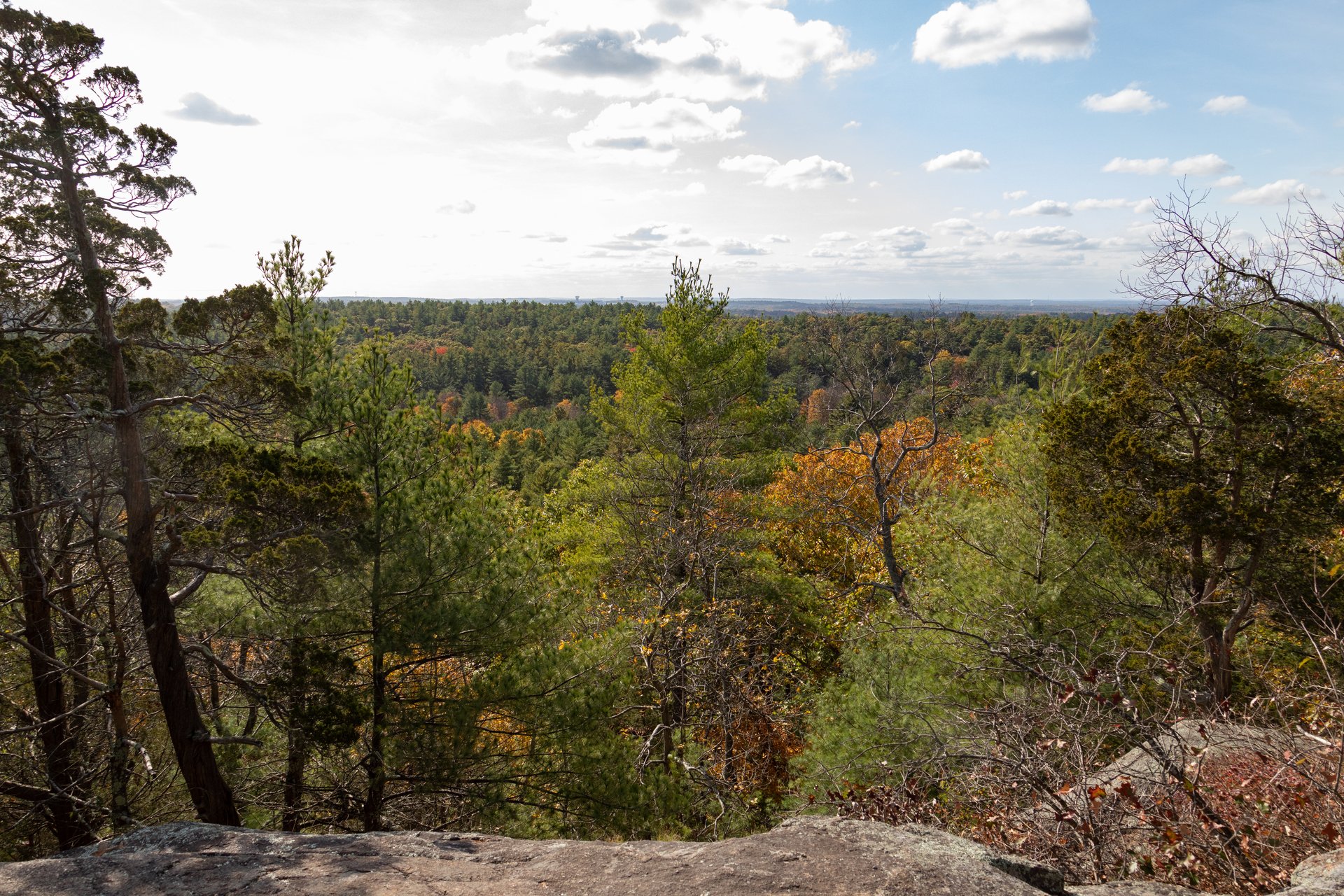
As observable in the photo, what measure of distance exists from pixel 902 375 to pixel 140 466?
466 inches

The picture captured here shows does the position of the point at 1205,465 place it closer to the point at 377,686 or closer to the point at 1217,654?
the point at 1217,654

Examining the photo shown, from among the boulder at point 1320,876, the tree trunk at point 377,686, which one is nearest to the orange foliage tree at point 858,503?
the tree trunk at point 377,686

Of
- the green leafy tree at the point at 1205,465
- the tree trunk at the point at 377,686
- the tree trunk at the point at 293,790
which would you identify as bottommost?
the tree trunk at the point at 293,790

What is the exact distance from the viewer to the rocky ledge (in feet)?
10.5

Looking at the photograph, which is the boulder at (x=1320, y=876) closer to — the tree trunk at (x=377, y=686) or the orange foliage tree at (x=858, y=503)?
the tree trunk at (x=377, y=686)

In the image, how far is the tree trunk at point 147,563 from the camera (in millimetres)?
5473

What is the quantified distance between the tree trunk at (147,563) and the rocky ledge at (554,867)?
1701 mm

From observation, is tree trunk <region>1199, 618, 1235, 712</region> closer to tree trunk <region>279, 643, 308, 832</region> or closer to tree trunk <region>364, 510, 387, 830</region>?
tree trunk <region>364, 510, 387, 830</region>

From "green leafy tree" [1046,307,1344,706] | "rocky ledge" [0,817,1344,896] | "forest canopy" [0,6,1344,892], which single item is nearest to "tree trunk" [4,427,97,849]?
"forest canopy" [0,6,1344,892]

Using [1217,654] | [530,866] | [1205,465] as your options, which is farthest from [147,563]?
[1217,654]

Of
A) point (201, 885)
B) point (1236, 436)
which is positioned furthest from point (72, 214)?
point (1236, 436)

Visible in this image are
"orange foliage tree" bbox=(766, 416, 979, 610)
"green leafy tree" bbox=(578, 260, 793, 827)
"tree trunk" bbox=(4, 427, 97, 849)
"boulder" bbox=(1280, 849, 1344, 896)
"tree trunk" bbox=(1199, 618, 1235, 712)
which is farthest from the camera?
"orange foliage tree" bbox=(766, 416, 979, 610)

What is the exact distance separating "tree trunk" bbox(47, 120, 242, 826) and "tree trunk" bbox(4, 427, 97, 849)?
0.79 metres

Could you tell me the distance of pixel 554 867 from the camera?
12.8 feet
